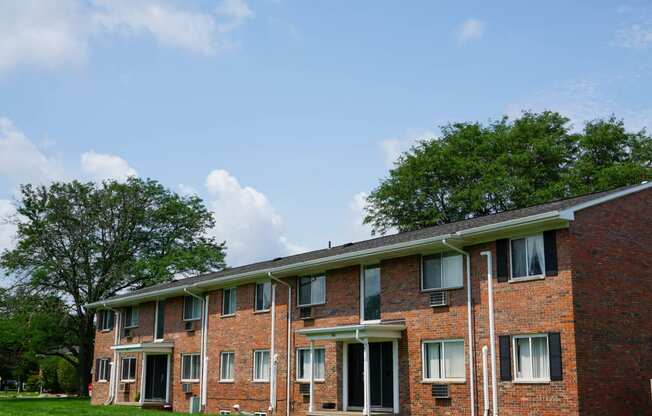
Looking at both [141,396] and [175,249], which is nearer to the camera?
[141,396]

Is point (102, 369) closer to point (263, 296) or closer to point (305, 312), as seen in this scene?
point (263, 296)

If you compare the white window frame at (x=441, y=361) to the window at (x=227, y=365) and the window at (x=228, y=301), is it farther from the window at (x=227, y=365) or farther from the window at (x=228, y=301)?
the window at (x=228, y=301)

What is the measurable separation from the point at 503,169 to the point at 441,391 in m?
25.0

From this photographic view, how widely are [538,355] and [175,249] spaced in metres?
38.8

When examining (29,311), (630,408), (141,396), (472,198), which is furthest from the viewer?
(29,311)

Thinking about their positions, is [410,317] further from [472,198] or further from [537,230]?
[472,198]

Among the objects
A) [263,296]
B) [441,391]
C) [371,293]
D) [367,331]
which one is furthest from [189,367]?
[441,391]

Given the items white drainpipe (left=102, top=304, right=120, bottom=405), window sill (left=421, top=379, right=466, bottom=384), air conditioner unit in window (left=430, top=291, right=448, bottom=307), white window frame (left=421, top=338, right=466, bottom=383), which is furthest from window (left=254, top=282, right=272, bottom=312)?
white drainpipe (left=102, top=304, right=120, bottom=405)

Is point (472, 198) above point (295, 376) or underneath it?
above

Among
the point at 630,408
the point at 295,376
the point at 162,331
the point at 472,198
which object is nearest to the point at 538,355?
the point at 630,408

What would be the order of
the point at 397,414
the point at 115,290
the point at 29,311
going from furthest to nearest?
1. the point at 115,290
2. the point at 29,311
3. the point at 397,414

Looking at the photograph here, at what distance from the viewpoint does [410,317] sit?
71.3ft

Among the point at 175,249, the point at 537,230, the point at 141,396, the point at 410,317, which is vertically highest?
the point at 175,249

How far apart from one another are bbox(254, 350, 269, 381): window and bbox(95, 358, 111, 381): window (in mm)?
13269
